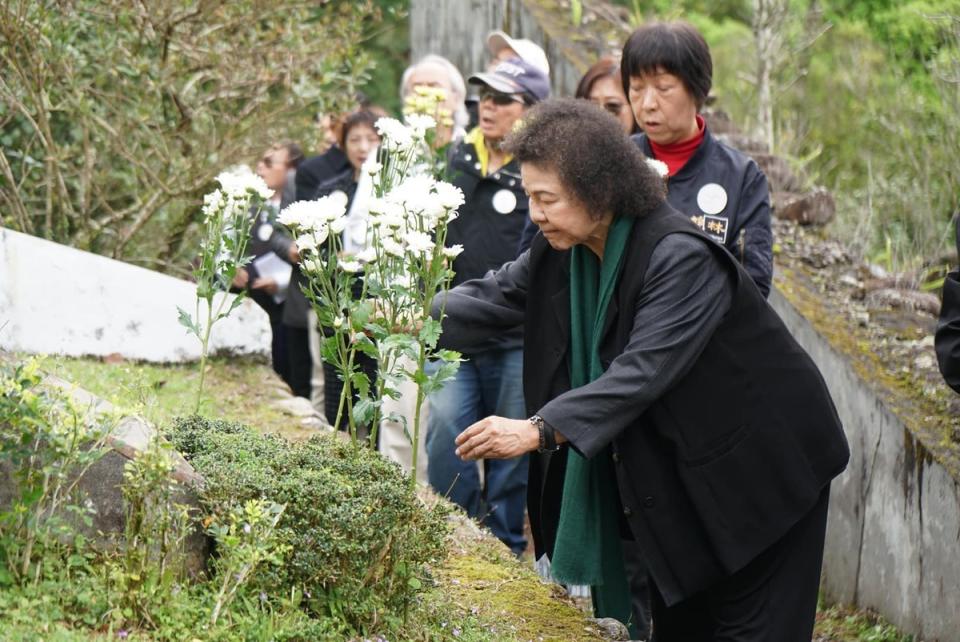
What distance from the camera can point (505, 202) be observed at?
6117mm

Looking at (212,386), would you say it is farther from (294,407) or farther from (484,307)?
(484,307)

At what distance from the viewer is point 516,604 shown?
4488 mm

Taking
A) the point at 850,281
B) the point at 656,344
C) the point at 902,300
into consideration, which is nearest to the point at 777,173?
the point at 850,281

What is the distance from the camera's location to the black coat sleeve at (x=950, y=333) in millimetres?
4238

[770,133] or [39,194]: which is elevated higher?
[770,133]

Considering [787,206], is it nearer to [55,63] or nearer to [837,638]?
[837,638]

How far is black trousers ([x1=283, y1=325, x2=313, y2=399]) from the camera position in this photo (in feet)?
26.7

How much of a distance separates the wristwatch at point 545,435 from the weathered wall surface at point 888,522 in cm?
219

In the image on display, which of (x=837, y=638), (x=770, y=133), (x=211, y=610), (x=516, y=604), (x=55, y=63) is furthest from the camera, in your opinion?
(x=770, y=133)

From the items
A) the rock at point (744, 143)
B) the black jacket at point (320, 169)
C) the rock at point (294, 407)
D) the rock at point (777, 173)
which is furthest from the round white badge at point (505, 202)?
the rock at point (744, 143)

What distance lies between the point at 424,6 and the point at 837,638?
8.60 m

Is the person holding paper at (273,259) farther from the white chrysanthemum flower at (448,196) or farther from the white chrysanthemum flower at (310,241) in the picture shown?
the white chrysanthemum flower at (448,196)

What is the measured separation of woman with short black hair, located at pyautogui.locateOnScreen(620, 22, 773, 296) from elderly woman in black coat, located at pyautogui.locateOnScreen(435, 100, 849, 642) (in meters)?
1.04

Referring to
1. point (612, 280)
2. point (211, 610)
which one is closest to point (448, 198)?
point (612, 280)
